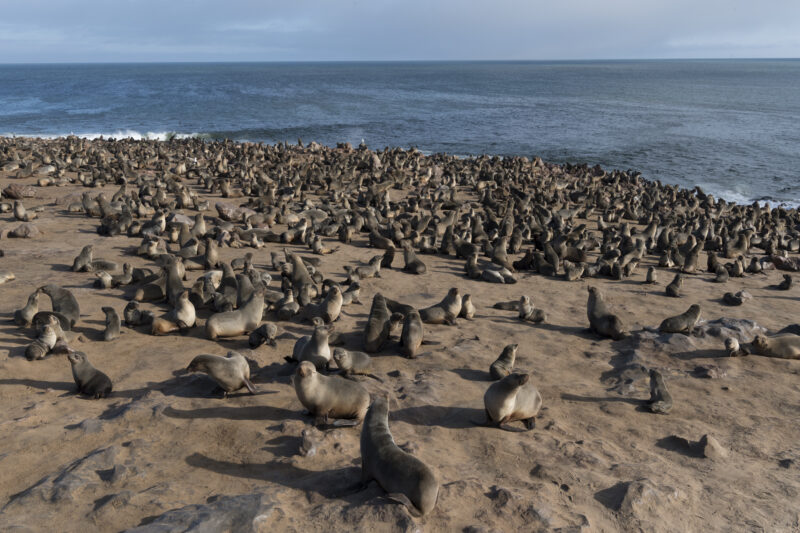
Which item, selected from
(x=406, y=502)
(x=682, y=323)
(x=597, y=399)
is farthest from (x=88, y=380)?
(x=682, y=323)

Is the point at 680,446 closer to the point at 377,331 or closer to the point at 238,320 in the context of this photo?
the point at 377,331

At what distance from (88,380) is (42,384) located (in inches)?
26.9

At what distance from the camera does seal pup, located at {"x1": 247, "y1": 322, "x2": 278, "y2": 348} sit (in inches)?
294

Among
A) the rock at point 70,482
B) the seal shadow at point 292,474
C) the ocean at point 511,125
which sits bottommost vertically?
the seal shadow at point 292,474

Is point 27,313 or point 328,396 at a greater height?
point 27,313

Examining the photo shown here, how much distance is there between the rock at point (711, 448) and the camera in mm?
5672

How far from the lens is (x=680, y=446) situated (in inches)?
231

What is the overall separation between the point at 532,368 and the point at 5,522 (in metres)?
5.85

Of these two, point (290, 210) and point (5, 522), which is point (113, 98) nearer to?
point (290, 210)

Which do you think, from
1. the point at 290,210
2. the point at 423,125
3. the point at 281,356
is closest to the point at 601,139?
the point at 423,125

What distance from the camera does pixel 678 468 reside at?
17.7 ft

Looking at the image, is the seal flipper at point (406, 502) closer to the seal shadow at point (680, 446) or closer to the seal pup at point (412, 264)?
the seal shadow at point (680, 446)

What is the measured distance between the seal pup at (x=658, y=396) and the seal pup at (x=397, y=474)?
3460mm

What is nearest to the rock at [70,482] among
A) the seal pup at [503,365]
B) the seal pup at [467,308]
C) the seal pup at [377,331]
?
the seal pup at [377,331]
